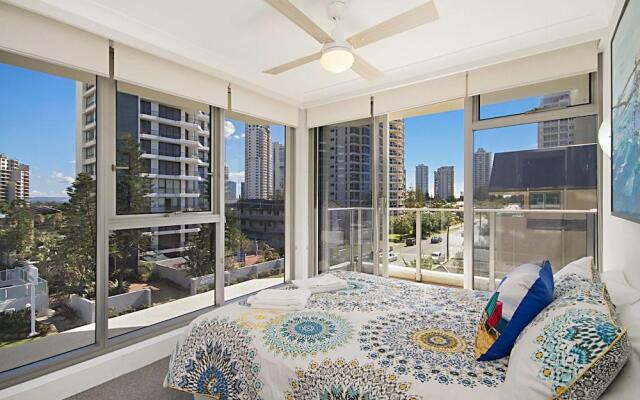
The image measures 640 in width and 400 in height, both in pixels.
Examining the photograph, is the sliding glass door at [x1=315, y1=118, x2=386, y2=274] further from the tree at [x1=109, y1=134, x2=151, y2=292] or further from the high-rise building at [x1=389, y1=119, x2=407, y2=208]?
the tree at [x1=109, y1=134, x2=151, y2=292]

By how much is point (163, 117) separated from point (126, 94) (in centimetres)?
35

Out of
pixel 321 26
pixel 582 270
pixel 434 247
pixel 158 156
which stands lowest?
pixel 434 247

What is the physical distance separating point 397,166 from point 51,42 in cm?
397

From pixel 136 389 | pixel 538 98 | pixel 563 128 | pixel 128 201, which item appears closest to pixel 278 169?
pixel 128 201

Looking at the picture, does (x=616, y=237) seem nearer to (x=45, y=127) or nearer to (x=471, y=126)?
(x=471, y=126)

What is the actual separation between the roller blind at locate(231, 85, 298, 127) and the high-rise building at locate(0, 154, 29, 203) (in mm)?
1789

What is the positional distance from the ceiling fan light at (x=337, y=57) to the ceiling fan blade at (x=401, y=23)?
0.09 m

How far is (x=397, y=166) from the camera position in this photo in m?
→ 4.70

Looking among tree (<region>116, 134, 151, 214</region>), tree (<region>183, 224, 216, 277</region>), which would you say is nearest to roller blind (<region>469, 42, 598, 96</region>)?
tree (<region>183, 224, 216, 277</region>)

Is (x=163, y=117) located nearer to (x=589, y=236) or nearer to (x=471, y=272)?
(x=471, y=272)

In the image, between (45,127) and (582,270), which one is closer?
(582,270)

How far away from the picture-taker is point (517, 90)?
295 centimetres

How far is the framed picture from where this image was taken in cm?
132

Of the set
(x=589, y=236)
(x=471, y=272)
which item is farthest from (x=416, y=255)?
(x=589, y=236)
